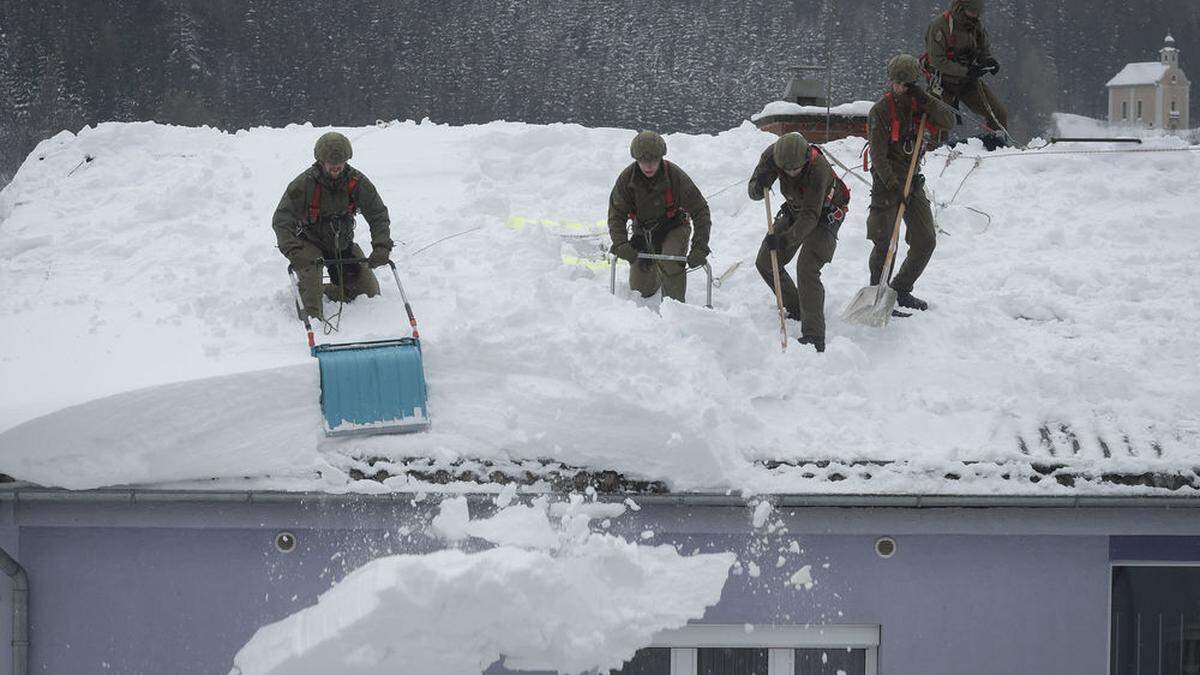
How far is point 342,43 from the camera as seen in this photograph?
35.5 metres

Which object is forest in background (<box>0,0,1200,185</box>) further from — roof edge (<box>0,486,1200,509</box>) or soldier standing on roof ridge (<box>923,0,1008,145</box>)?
roof edge (<box>0,486,1200,509</box>)

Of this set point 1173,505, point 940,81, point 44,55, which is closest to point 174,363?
point 1173,505

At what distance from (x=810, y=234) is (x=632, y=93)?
980 inches

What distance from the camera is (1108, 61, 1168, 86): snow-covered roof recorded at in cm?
3644

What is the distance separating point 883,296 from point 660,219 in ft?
5.03

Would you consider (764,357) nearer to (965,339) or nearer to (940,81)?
(965,339)

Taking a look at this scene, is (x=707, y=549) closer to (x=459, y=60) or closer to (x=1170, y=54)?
(x=459, y=60)

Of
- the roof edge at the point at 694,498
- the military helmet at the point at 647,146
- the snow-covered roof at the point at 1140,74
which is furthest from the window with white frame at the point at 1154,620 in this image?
the snow-covered roof at the point at 1140,74

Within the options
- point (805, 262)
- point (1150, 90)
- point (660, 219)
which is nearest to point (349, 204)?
point (660, 219)

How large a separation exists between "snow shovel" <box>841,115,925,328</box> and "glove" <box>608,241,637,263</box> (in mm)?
1465

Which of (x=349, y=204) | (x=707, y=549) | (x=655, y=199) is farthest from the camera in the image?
(x=655, y=199)

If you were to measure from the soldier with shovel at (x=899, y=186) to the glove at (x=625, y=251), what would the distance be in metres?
1.47

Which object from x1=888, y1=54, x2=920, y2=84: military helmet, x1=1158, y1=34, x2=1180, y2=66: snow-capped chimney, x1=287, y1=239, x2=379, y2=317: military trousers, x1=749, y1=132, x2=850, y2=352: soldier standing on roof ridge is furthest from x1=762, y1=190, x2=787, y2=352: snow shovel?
x1=1158, y1=34, x2=1180, y2=66: snow-capped chimney

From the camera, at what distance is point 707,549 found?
24.1 feet
